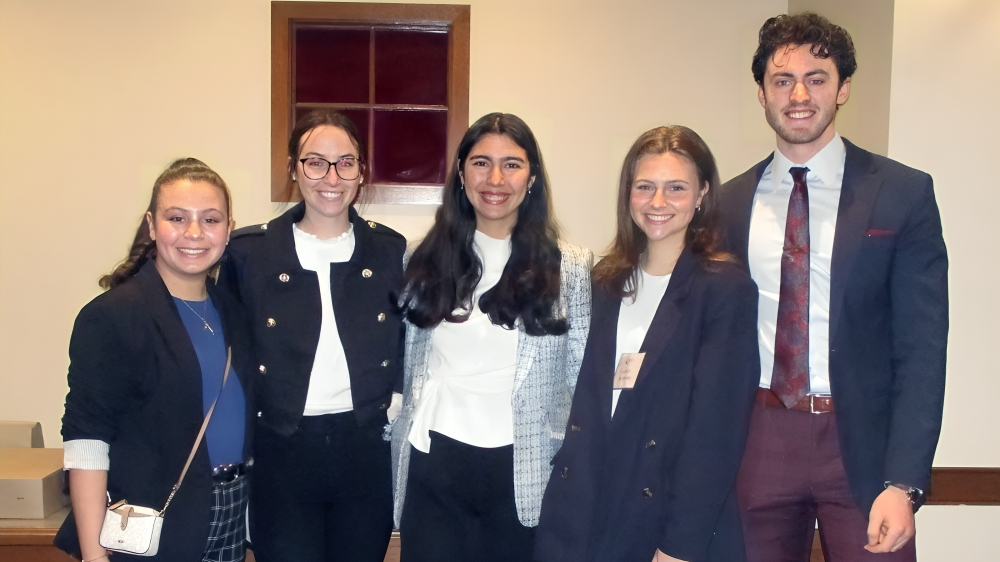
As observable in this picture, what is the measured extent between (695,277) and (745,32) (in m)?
2.68

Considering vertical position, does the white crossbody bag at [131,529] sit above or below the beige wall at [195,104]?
below

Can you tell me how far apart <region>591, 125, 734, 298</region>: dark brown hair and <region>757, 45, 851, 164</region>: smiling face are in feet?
0.67

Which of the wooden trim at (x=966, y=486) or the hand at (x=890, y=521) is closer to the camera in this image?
the hand at (x=890, y=521)

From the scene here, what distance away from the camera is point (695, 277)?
1.66 m

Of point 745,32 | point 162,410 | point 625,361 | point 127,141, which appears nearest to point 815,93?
point 625,361

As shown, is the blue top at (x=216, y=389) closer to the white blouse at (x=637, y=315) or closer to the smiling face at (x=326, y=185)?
the smiling face at (x=326, y=185)

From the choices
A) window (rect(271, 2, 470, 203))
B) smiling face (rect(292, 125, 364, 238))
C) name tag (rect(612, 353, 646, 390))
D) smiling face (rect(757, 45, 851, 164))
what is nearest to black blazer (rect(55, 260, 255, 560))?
smiling face (rect(292, 125, 364, 238))

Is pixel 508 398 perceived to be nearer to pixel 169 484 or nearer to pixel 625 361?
pixel 625 361

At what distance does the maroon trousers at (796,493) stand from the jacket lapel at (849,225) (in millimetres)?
247

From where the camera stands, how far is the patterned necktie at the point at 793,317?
172 cm

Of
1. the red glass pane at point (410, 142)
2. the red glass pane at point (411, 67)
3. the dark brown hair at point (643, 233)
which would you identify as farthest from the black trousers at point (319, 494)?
the red glass pane at point (411, 67)

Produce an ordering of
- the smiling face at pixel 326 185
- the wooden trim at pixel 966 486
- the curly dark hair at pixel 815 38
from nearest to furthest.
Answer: the curly dark hair at pixel 815 38 < the smiling face at pixel 326 185 < the wooden trim at pixel 966 486

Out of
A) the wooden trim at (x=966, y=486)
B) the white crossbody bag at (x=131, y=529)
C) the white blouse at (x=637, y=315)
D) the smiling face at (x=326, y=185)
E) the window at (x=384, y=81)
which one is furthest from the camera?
the window at (x=384, y=81)

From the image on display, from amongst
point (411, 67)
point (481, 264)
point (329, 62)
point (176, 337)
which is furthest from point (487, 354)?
point (329, 62)
